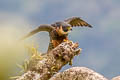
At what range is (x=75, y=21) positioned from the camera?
7.39 m

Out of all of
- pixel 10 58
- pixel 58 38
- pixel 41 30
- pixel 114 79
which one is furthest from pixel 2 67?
pixel 114 79

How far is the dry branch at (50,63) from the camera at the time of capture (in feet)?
12.4

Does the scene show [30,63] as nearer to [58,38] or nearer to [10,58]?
[10,58]

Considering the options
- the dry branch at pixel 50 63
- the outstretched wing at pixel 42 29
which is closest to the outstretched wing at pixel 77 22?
the outstretched wing at pixel 42 29

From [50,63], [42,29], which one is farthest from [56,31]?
[50,63]

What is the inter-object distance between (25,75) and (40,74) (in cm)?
19

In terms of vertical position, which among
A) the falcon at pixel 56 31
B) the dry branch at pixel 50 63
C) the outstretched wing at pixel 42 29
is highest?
the outstretched wing at pixel 42 29

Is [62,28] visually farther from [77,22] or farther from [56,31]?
[77,22]

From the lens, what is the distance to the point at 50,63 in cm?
384

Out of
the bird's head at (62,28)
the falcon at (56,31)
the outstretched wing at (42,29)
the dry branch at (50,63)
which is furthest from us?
the outstretched wing at (42,29)

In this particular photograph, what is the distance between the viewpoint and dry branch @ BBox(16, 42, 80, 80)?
12.4 feet

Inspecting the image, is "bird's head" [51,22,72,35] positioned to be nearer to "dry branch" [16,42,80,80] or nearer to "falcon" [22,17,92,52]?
"falcon" [22,17,92,52]

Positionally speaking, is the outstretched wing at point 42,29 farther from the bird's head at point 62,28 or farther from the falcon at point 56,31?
the bird's head at point 62,28

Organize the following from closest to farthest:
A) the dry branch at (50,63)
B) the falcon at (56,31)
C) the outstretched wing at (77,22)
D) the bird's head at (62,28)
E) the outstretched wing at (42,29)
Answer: the dry branch at (50,63)
the falcon at (56,31)
the bird's head at (62,28)
the outstretched wing at (42,29)
the outstretched wing at (77,22)
